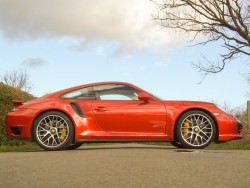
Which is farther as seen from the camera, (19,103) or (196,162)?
(19,103)

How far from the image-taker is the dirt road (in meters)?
4.27

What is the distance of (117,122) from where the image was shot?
26.1 ft

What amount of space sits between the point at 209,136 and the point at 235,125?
0.58m

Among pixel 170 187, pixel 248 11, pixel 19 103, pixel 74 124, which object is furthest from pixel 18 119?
pixel 248 11

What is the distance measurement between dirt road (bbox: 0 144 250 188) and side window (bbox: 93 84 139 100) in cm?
213

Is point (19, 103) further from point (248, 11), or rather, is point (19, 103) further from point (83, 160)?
point (248, 11)

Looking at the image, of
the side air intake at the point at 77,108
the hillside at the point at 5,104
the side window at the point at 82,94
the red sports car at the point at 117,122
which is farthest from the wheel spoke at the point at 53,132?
the hillside at the point at 5,104

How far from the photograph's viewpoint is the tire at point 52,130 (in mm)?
7895

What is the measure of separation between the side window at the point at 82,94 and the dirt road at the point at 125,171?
210 cm

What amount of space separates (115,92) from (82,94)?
0.63 m

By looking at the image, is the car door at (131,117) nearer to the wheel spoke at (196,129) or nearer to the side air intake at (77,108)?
the side air intake at (77,108)

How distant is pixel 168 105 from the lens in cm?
805

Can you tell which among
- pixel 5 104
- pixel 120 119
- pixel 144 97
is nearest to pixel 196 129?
pixel 144 97

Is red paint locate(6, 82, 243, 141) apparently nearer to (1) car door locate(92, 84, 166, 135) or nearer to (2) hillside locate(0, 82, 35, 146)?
(1) car door locate(92, 84, 166, 135)
